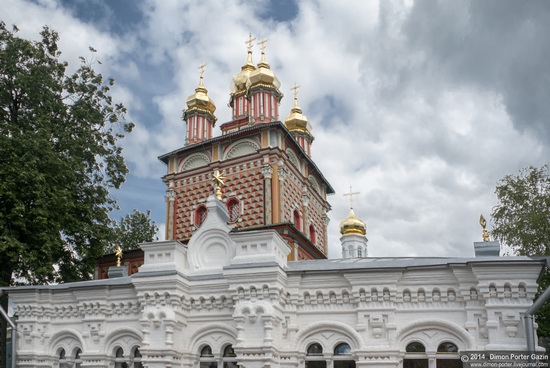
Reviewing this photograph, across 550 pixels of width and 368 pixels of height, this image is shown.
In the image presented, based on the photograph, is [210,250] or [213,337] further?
[210,250]

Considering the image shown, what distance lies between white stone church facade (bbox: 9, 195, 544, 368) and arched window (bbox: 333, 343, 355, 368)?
0.07ft

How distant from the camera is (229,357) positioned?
41.8ft

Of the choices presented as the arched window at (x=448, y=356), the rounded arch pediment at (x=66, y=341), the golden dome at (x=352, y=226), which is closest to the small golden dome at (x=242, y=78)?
the golden dome at (x=352, y=226)

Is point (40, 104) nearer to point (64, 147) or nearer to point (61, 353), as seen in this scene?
point (64, 147)

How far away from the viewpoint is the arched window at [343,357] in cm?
1205

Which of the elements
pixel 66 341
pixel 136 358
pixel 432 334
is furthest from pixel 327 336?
pixel 66 341

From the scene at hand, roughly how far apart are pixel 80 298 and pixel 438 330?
8.21m

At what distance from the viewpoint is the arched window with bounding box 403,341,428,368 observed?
1164cm

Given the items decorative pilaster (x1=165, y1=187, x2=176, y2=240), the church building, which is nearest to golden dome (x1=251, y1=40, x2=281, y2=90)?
decorative pilaster (x1=165, y1=187, x2=176, y2=240)

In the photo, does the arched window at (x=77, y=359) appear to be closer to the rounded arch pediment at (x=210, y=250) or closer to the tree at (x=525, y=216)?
the rounded arch pediment at (x=210, y=250)

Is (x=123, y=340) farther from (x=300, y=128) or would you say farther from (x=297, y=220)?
(x=300, y=128)

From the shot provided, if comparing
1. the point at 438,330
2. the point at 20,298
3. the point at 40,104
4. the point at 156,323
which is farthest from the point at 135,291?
the point at 40,104

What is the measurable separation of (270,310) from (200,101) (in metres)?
19.1

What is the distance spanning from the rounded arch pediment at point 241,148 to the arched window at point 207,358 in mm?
13163
